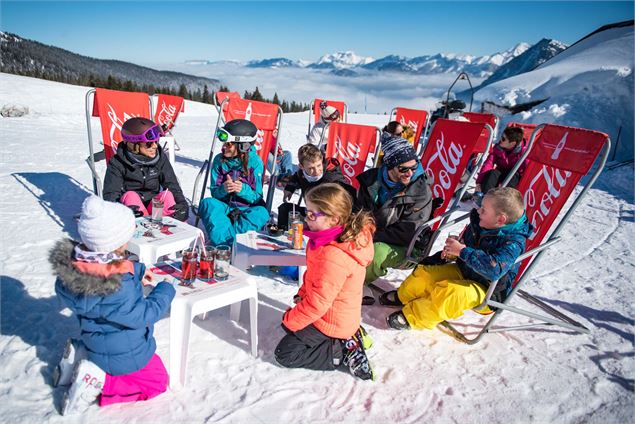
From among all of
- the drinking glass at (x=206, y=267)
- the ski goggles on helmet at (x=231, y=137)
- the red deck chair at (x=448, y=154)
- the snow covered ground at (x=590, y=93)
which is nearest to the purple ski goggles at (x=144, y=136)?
the ski goggles on helmet at (x=231, y=137)

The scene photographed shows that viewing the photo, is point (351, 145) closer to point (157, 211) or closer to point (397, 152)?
point (397, 152)

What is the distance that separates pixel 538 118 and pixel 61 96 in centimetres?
2007

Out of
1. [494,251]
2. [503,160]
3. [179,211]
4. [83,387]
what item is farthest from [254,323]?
[503,160]

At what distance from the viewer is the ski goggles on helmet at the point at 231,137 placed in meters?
3.72

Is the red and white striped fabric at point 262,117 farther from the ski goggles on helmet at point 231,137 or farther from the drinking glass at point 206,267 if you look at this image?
the drinking glass at point 206,267

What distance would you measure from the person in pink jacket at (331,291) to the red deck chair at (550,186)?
914mm

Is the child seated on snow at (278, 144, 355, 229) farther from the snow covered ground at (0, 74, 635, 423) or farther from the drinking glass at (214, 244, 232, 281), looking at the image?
the drinking glass at (214, 244, 232, 281)

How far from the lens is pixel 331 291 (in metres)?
2.06

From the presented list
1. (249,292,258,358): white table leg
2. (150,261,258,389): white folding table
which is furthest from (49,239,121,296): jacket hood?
(249,292,258,358): white table leg

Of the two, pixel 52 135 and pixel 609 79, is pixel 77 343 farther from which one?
pixel 609 79

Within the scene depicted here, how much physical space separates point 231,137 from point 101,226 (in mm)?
2304

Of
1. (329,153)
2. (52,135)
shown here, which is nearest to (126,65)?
(52,135)

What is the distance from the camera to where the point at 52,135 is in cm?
990

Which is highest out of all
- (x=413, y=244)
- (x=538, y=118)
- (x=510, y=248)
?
(x=538, y=118)
